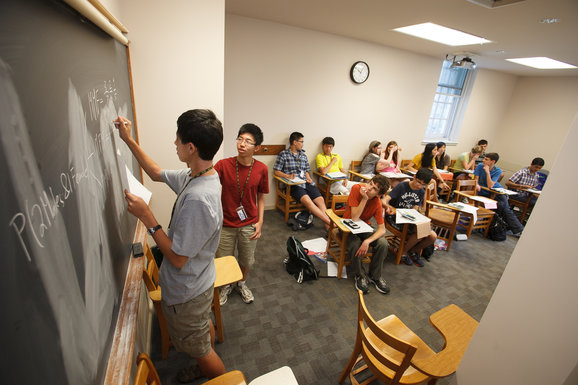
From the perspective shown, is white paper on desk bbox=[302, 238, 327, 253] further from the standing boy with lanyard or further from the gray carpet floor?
the standing boy with lanyard

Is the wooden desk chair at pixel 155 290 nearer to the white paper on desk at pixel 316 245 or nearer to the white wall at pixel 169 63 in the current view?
the white wall at pixel 169 63

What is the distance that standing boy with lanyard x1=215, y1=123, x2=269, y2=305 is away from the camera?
6.04 ft

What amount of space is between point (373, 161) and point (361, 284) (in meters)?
2.85

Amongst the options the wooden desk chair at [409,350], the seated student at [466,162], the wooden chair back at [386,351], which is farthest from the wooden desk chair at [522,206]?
the wooden chair back at [386,351]

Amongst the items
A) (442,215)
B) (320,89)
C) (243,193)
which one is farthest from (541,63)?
(243,193)

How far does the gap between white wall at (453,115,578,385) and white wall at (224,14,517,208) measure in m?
3.58

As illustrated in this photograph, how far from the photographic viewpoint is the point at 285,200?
13.7 feet

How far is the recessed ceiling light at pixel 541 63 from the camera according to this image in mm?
4590

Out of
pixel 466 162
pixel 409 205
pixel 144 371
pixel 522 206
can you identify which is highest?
pixel 466 162

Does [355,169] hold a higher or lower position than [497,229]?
higher

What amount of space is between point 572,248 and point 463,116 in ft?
22.8

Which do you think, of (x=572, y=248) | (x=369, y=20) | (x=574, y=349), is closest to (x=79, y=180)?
(x=572, y=248)

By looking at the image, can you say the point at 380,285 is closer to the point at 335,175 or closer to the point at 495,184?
the point at 335,175

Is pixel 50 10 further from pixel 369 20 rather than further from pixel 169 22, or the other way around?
pixel 369 20
